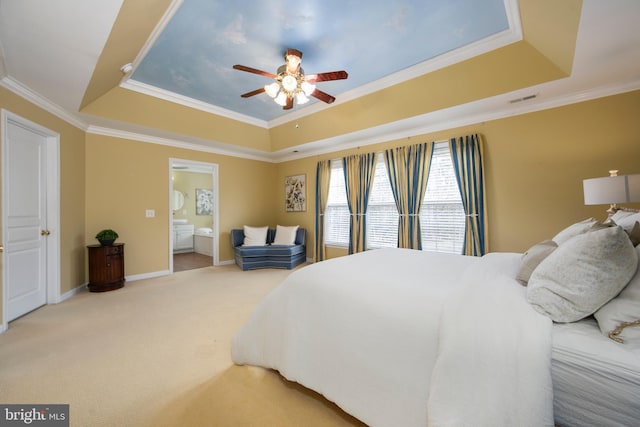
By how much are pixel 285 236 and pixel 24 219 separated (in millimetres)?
3627

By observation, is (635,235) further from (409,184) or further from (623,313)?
(409,184)

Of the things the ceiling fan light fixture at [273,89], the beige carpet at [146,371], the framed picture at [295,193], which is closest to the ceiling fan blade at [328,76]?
the ceiling fan light fixture at [273,89]

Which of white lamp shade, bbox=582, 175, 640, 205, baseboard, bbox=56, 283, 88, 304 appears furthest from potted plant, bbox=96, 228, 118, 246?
white lamp shade, bbox=582, 175, 640, 205

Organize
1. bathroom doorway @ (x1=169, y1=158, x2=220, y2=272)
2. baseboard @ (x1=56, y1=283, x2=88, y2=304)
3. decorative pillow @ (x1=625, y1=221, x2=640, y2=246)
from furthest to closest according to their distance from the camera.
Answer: bathroom doorway @ (x1=169, y1=158, x2=220, y2=272)
baseboard @ (x1=56, y1=283, x2=88, y2=304)
decorative pillow @ (x1=625, y1=221, x2=640, y2=246)

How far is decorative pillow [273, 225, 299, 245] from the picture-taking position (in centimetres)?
521

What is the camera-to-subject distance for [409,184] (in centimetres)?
403

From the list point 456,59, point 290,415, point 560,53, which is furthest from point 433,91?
point 290,415

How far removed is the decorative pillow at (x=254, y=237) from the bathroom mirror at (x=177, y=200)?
12.8 feet

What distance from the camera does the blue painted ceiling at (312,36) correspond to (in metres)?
2.20

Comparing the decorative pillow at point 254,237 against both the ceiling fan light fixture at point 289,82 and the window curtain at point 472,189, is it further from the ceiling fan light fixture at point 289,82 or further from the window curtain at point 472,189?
the window curtain at point 472,189

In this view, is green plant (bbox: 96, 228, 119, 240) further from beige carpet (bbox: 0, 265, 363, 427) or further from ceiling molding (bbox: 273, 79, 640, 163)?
ceiling molding (bbox: 273, 79, 640, 163)

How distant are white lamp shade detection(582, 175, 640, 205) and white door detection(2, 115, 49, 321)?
212 inches

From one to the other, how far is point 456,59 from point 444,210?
2019 millimetres

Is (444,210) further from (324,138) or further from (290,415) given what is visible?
(290,415)
